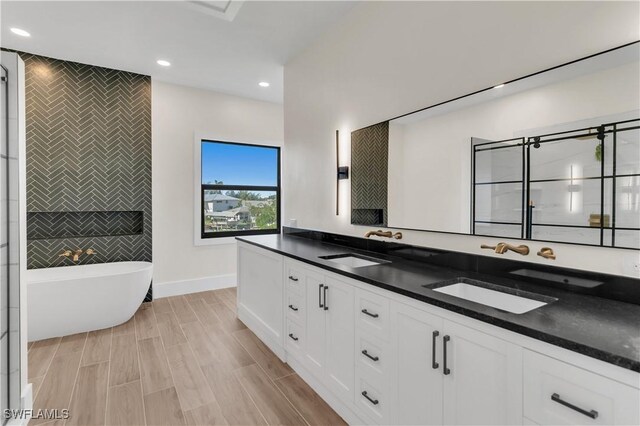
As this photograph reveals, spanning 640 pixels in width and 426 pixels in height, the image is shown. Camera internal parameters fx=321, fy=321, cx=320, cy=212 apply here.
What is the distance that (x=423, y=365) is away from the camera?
1.35 metres

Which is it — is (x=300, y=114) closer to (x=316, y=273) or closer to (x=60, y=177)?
(x=316, y=273)

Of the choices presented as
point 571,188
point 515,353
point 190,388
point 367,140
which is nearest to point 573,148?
point 571,188

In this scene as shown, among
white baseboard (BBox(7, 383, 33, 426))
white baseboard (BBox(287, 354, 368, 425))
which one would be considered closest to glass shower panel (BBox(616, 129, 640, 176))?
white baseboard (BBox(287, 354, 368, 425))

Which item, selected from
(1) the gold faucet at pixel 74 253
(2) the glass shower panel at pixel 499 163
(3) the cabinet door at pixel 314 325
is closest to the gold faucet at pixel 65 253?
(1) the gold faucet at pixel 74 253

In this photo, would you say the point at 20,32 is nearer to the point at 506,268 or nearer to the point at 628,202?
the point at 506,268

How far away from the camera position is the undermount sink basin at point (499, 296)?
1403 millimetres

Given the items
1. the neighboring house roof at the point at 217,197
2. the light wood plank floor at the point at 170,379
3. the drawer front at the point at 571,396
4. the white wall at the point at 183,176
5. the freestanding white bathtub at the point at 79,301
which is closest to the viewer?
the drawer front at the point at 571,396

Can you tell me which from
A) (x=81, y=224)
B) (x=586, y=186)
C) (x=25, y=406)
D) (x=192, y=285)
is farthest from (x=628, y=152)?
(x=81, y=224)

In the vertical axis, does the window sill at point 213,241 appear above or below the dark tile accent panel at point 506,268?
below

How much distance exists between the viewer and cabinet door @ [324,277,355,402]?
1765 millimetres

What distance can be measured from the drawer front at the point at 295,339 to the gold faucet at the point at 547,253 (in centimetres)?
151

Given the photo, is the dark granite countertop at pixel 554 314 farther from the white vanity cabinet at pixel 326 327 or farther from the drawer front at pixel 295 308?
the drawer front at pixel 295 308

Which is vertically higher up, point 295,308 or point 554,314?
point 554,314

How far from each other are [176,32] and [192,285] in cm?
310
